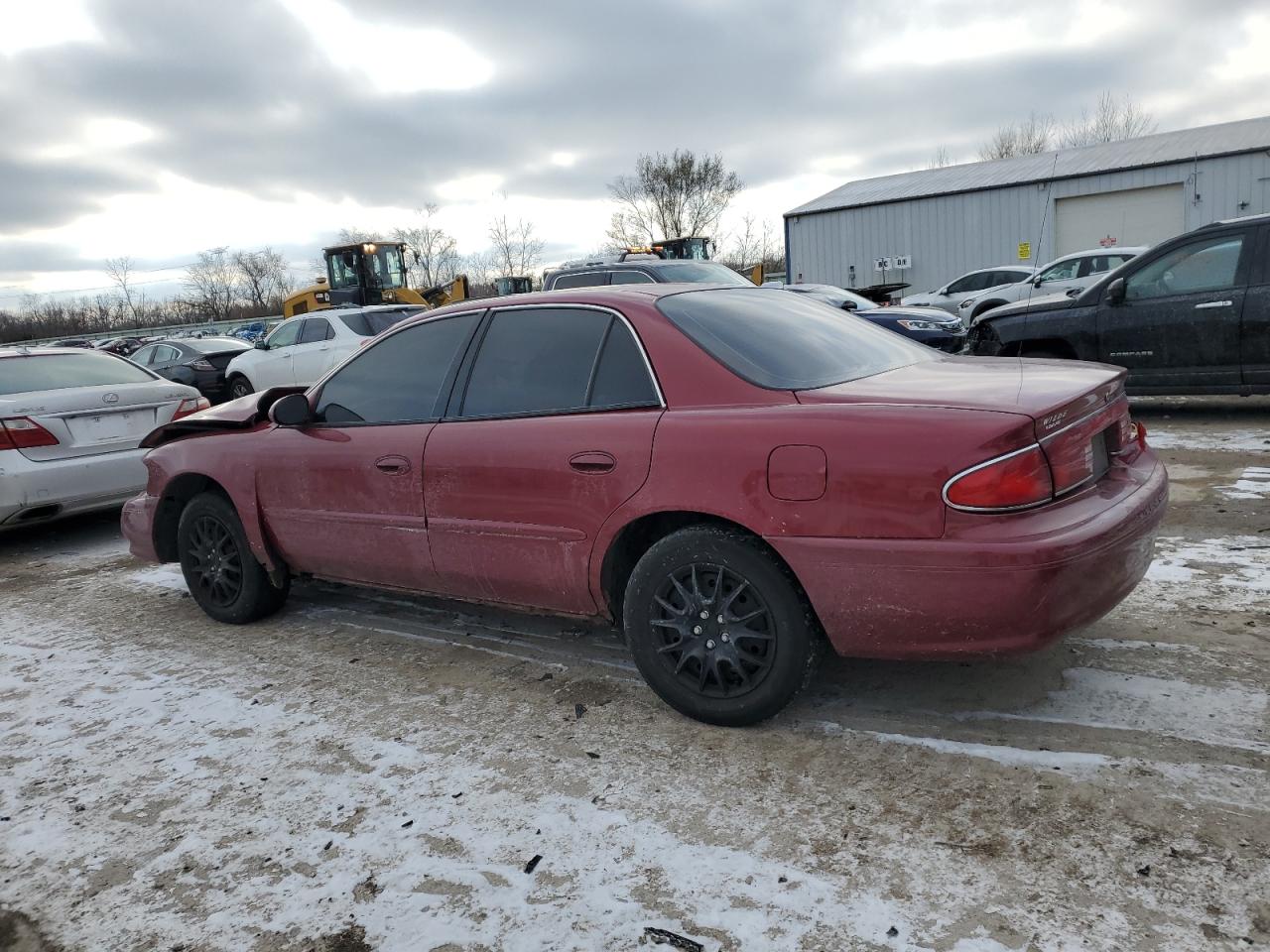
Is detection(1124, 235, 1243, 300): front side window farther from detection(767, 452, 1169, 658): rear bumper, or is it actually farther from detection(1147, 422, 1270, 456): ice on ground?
detection(767, 452, 1169, 658): rear bumper

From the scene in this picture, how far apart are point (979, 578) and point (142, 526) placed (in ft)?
14.2

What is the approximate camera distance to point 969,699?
3.16 metres

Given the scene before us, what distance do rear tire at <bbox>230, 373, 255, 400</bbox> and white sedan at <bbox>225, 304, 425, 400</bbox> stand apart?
0.19 meters

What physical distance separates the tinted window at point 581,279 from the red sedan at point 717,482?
6846 millimetres

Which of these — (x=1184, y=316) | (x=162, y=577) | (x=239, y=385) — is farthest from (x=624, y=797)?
(x=239, y=385)

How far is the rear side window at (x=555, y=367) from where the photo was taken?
10.8ft

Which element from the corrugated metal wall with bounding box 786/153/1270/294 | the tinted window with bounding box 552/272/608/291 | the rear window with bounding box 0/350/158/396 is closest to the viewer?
the rear window with bounding box 0/350/158/396

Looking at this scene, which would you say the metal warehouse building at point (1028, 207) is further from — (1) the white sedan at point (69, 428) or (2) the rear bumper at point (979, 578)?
(2) the rear bumper at point (979, 578)

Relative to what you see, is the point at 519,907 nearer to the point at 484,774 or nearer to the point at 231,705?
the point at 484,774

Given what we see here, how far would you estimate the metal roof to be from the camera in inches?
914

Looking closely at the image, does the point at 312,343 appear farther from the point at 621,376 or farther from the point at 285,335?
the point at 621,376

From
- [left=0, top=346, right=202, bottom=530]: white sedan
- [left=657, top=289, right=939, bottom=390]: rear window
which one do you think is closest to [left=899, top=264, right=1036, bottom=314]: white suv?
[left=0, top=346, right=202, bottom=530]: white sedan

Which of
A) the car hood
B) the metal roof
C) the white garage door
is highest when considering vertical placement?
the metal roof

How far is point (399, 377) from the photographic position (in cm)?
400
